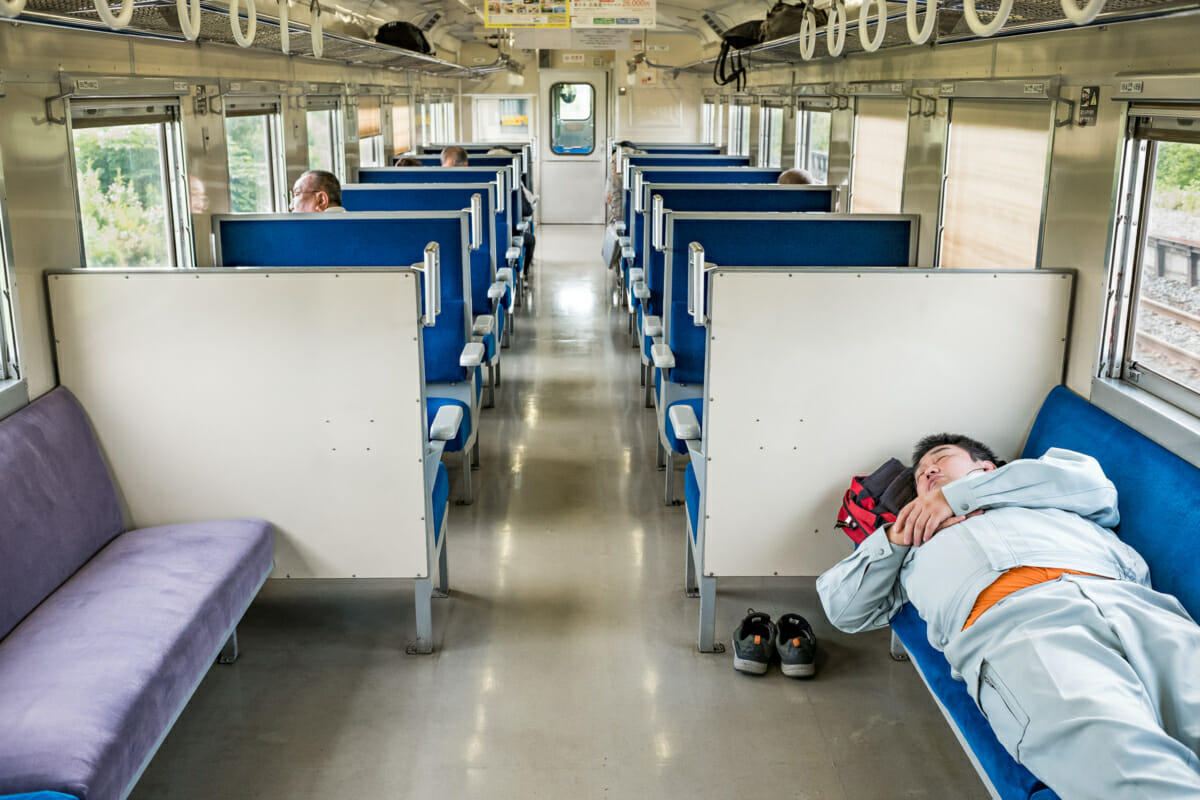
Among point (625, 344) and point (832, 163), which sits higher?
point (832, 163)

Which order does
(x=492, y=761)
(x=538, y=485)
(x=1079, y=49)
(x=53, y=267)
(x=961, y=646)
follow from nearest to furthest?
(x=961, y=646) → (x=492, y=761) → (x=53, y=267) → (x=1079, y=49) → (x=538, y=485)

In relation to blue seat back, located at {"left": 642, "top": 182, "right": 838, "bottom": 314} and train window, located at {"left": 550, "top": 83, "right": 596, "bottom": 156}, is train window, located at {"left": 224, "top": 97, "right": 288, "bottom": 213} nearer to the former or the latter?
blue seat back, located at {"left": 642, "top": 182, "right": 838, "bottom": 314}

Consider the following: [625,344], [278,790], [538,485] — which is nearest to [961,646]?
[278,790]

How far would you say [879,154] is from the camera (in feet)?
20.1

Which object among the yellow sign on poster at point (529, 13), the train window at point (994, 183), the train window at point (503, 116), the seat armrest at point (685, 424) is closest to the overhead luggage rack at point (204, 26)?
the yellow sign on poster at point (529, 13)

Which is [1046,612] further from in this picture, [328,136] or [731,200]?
[328,136]

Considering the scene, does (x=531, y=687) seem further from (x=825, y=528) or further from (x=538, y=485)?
(x=538, y=485)

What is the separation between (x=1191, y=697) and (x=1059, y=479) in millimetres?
713

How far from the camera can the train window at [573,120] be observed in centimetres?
1531

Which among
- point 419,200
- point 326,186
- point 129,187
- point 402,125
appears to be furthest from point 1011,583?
point 402,125

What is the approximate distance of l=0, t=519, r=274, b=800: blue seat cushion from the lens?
6.83ft

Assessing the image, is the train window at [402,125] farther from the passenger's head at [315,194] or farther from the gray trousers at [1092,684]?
the gray trousers at [1092,684]

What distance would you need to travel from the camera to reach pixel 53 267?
315 centimetres

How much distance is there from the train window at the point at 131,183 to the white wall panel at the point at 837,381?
83.8 inches
